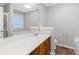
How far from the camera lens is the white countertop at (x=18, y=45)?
126 centimetres

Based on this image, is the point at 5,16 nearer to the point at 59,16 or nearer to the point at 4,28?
the point at 4,28

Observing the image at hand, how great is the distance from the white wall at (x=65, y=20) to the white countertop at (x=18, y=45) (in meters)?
0.38

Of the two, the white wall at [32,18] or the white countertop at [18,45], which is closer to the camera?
the white countertop at [18,45]

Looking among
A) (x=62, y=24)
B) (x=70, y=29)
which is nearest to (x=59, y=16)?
(x=62, y=24)

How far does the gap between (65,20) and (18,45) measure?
0.69 meters

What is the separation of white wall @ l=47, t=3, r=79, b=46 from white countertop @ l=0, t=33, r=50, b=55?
1.25 ft

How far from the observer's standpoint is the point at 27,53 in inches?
48.1

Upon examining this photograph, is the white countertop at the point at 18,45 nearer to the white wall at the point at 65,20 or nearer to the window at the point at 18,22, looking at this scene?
the window at the point at 18,22

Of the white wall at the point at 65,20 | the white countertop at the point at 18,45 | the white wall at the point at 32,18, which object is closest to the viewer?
the white countertop at the point at 18,45

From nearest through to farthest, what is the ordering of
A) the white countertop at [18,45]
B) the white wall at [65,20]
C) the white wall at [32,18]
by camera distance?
A: 1. the white countertop at [18,45]
2. the white wall at [65,20]
3. the white wall at [32,18]

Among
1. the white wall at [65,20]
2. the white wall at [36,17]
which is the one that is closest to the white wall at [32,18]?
the white wall at [36,17]

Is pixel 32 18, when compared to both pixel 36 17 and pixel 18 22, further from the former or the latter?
pixel 18 22

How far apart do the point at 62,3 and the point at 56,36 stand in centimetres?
47
